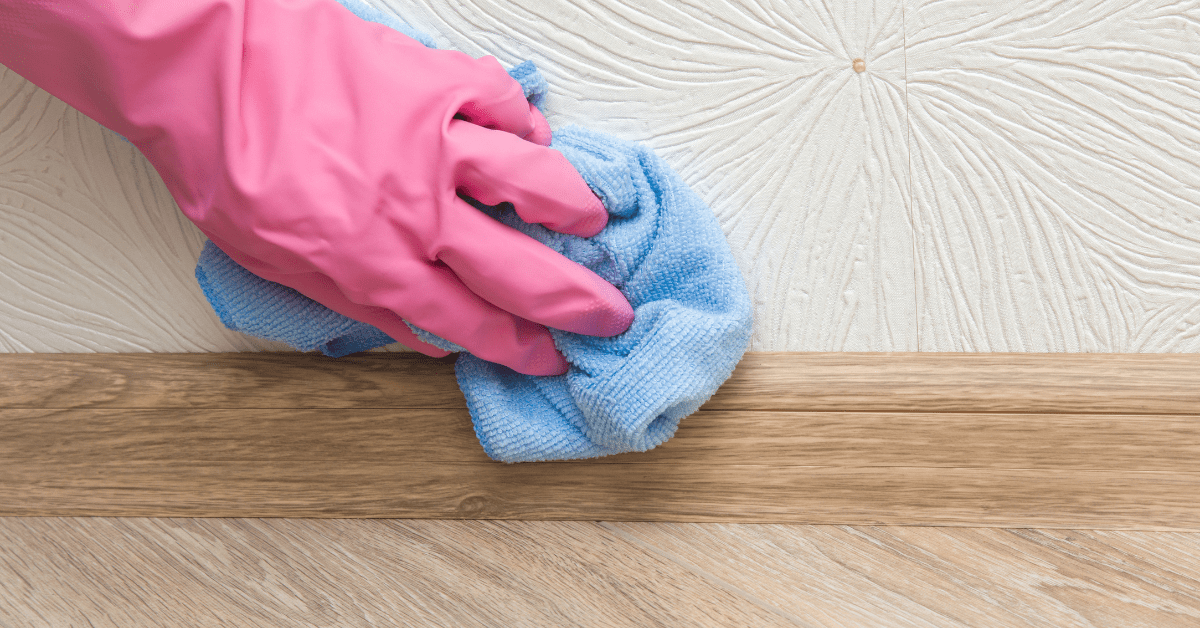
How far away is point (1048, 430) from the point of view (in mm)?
597

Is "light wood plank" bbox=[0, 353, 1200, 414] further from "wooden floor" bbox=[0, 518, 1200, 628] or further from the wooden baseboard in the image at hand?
"wooden floor" bbox=[0, 518, 1200, 628]

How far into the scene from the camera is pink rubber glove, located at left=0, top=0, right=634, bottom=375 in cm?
48

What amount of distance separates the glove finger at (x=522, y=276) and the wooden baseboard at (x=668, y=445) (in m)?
0.14

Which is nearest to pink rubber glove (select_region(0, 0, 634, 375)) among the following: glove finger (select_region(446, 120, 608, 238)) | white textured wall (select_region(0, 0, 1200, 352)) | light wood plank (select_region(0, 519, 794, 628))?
glove finger (select_region(446, 120, 608, 238))

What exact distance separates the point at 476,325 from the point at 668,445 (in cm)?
21

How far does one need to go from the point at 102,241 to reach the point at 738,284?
0.58 metres

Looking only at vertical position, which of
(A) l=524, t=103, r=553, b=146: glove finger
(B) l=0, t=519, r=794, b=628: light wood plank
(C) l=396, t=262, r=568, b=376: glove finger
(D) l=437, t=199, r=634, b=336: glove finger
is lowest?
(B) l=0, t=519, r=794, b=628: light wood plank

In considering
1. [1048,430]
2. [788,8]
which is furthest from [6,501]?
[1048,430]

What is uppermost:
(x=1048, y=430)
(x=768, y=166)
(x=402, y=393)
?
(x=768, y=166)

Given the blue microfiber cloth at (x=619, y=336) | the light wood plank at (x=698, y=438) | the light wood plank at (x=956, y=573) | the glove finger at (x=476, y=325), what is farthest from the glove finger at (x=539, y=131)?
the light wood plank at (x=956, y=573)

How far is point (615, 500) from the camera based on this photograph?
63 cm

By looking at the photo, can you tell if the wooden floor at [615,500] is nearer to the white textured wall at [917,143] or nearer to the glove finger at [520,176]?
the white textured wall at [917,143]

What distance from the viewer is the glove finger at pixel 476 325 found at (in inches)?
20.3

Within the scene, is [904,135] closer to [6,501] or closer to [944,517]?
[944,517]
